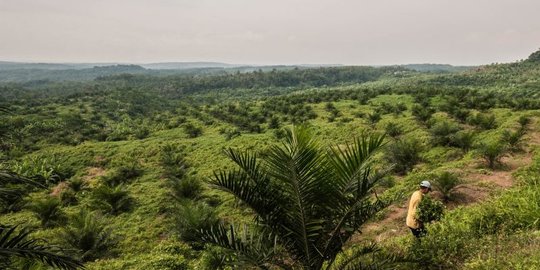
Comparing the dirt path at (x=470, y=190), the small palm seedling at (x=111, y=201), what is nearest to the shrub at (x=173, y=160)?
the small palm seedling at (x=111, y=201)

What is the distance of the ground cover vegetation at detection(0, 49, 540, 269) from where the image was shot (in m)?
4.82

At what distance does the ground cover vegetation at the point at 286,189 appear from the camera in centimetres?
482

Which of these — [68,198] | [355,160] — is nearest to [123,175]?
[68,198]

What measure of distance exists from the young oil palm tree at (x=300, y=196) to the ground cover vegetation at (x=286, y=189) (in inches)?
0.7

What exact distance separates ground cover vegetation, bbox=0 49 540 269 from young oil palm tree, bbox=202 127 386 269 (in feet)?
0.06

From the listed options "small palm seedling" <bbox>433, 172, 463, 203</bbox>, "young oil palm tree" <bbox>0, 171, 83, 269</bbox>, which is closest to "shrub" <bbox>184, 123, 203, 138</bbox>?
"small palm seedling" <bbox>433, 172, 463, 203</bbox>

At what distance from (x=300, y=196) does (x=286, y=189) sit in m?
0.25

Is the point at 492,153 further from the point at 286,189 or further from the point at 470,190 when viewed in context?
the point at 286,189

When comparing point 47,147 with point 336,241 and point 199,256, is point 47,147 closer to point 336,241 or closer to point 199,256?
point 199,256

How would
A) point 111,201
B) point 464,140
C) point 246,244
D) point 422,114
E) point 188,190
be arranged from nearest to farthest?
1. point 246,244
2. point 464,140
3. point 188,190
4. point 111,201
5. point 422,114

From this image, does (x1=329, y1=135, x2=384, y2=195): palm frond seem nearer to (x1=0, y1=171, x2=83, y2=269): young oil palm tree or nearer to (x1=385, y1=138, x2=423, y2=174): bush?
(x1=0, y1=171, x2=83, y2=269): young oil palm tree

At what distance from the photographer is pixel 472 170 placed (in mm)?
14656

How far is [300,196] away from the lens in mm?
4758

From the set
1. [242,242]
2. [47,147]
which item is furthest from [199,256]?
[47,147]
